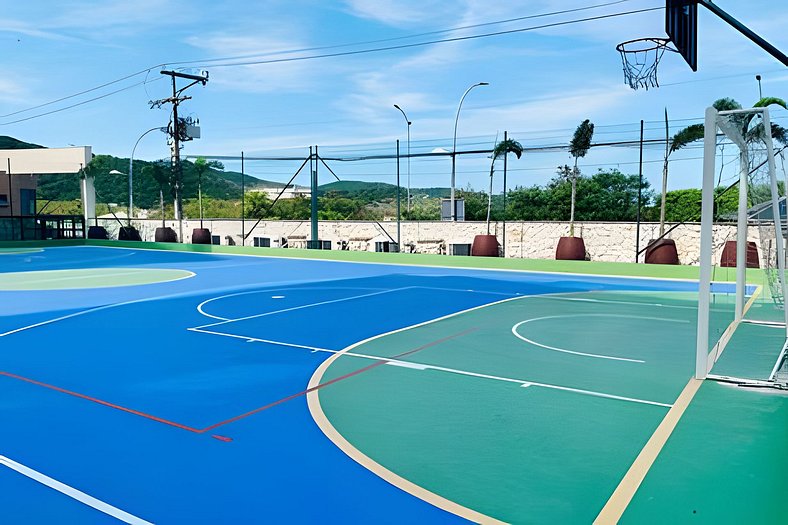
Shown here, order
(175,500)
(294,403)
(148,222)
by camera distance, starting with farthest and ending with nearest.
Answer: (148,222), (294,403), (175,500)

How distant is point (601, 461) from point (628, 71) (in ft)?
28.2

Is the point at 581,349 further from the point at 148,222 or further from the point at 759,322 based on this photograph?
the point at 148,222

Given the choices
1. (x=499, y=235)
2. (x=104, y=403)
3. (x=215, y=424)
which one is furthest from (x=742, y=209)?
(x=499, y=235)

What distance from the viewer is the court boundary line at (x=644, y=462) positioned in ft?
11.9

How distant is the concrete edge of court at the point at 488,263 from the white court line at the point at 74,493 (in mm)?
12749

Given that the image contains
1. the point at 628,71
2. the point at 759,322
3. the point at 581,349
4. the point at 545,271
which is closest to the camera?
the point at 581,349

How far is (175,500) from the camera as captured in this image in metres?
3.89

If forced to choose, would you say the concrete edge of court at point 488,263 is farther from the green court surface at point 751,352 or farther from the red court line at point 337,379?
the red court line at point 337,379

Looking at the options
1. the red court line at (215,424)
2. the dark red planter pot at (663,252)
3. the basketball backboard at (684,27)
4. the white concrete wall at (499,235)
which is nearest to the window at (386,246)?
the white concrete wall at (499,235)

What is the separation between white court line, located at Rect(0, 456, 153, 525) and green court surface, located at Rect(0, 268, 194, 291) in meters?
11.6

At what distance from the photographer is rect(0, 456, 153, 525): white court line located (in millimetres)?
3654

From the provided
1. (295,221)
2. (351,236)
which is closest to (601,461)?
(351,236)

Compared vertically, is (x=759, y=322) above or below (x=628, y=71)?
below

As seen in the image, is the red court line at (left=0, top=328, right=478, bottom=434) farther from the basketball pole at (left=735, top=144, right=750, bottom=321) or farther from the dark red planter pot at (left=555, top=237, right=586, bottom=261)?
the dark red planter pot at (left=555, top=237, right=586, bottom=261)
